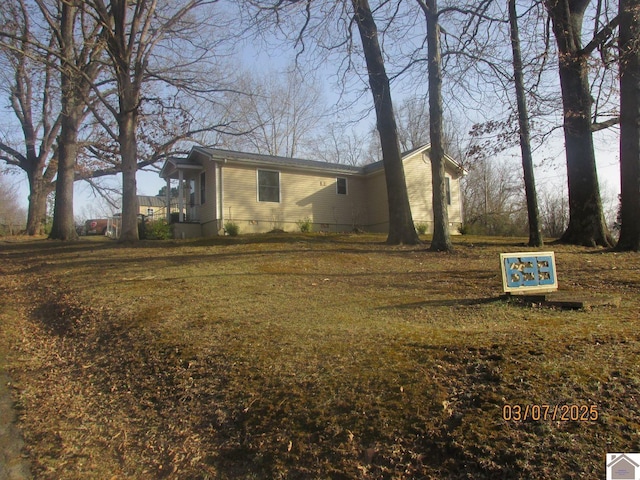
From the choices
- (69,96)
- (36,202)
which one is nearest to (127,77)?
(69,96)

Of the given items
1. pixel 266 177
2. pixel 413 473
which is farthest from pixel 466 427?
pixel 266 177

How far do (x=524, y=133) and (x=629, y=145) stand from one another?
2553 millimetres

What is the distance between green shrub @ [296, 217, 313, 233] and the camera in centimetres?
1983

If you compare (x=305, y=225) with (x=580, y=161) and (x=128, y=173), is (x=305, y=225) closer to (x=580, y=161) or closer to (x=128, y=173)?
(x=128, y=173)

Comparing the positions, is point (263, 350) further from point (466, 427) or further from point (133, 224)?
point (133, 224)

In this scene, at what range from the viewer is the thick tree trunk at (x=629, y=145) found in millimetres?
10617

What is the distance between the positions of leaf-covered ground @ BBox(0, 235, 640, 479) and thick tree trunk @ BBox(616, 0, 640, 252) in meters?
3.89

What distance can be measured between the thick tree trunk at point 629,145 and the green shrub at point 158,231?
14837mm

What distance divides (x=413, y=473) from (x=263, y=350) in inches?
85.9

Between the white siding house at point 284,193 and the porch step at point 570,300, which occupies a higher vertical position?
the white siding house at point 284,193

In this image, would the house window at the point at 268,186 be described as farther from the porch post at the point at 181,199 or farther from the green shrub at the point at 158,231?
the green shrub at the point at 158,231

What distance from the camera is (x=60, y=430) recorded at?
374 centimetres

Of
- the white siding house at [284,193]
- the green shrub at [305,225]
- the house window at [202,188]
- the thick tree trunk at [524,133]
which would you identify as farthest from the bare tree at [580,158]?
the house window at [202,188]
